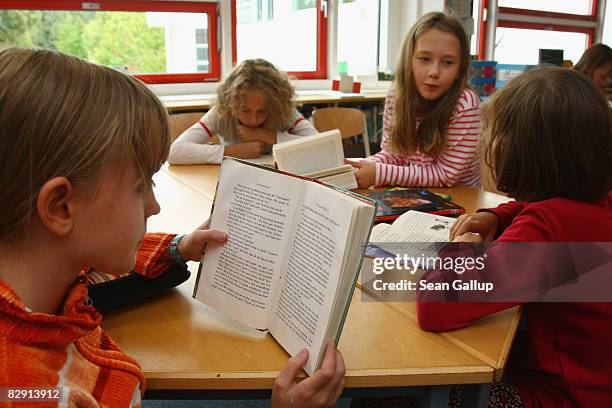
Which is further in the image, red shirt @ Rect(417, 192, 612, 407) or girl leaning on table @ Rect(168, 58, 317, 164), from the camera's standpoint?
girl leaning on table @ Rect(168, 58, 317, 164)

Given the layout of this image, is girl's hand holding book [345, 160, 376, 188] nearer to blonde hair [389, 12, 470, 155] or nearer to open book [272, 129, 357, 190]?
open book [272, 129, 357, 190]

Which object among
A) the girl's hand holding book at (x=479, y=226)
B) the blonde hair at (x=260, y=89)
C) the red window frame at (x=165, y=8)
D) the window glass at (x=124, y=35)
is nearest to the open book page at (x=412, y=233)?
the girl's hand holding book at (x=479, y=226)

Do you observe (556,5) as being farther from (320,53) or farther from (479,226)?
(479,226)

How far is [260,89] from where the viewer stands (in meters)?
2.36

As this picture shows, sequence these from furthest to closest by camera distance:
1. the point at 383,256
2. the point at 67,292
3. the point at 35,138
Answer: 1. the point at 383,256
2. the point at 67,292
3. the point at 35,138

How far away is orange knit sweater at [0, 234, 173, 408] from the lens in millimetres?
571

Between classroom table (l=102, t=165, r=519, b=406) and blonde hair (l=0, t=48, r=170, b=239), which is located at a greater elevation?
blonde hair (l=0, t=48, r=170, b=239)

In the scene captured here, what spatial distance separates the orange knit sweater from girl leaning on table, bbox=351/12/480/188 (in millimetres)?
1188

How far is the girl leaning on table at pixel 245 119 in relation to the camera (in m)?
2.30

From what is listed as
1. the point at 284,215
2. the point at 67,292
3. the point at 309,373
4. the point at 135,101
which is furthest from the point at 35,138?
the point at 309,373

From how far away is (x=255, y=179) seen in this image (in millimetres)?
851

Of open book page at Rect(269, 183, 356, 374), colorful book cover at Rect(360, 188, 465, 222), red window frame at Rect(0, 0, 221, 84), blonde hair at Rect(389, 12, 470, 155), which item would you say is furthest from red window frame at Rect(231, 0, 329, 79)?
open book page at Rect(269, 183, 356, 374)

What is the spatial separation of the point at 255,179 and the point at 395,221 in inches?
22.2

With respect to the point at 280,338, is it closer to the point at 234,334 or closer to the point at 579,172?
the point at 234,334
